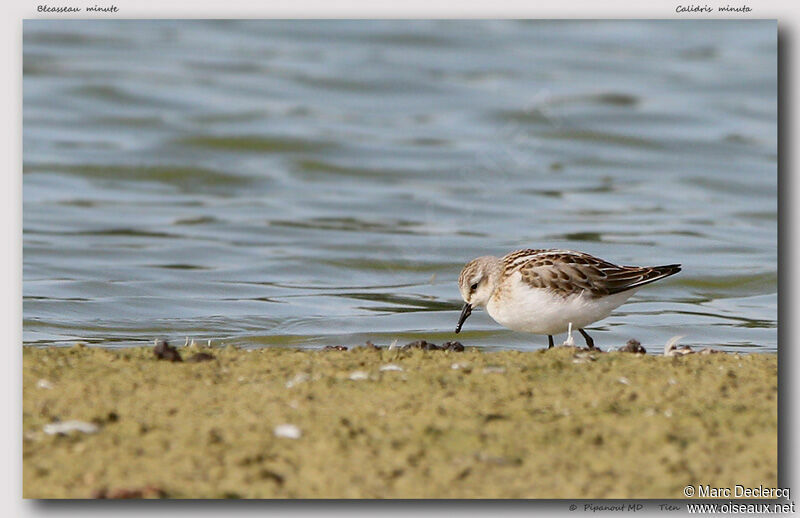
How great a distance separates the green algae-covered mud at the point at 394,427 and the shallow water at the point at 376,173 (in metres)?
3.26

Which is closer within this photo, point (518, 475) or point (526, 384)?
point (518, 475)

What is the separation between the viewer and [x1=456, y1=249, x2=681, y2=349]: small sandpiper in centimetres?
788

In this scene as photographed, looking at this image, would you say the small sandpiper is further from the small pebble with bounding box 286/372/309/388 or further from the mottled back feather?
the small pebble with bounding box 286/372/309/388

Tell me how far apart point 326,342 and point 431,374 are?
347cm

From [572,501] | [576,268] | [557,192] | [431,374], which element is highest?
[557,192]

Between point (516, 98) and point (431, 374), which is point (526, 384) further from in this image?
point (516, 98)

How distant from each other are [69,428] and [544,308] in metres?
3.58

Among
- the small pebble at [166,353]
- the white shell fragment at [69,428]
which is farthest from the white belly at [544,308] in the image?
the white shell fragment at [69,428]

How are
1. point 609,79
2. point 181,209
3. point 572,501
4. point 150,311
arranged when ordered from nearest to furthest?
1. point 572,501
2. point 150,311
3. point 181,209
4. point 609,79

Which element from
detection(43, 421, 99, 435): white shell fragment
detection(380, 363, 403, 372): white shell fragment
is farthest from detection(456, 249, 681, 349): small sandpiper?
detection(43, 421, 99, 435): white shell fragment

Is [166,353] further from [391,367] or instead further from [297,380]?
[391,367]

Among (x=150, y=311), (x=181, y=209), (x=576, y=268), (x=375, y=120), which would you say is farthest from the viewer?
(x=375, y=120)

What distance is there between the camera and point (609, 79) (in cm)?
2052

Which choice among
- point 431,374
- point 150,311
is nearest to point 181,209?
point 150,311
